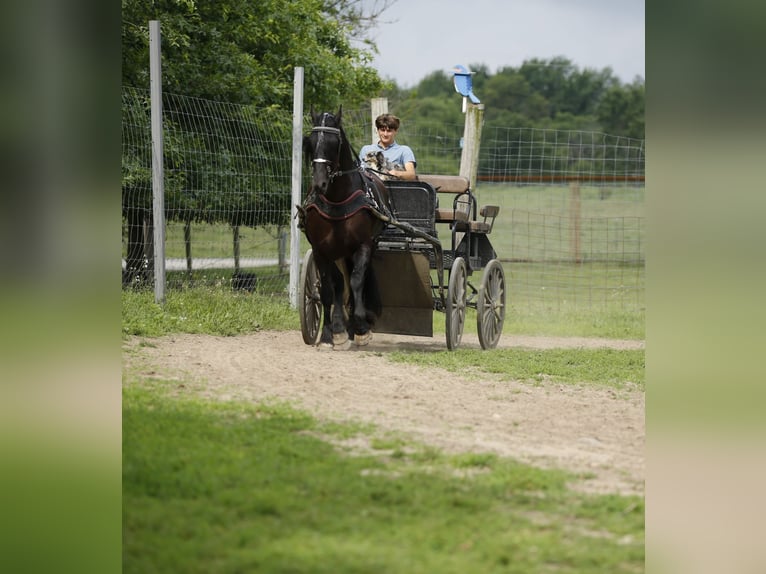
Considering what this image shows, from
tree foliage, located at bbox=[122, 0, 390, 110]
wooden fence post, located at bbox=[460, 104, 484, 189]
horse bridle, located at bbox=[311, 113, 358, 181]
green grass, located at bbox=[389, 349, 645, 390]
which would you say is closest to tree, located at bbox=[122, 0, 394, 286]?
tree foliage, located at bbox=[122, 0, 390, 110]

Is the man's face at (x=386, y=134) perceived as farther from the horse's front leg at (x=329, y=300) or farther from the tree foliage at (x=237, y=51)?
the tree foliage at (x=237, y=51)

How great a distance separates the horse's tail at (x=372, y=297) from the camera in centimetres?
804

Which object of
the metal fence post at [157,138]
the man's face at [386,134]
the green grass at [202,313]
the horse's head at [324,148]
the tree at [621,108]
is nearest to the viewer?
the horse's head at [324,148]

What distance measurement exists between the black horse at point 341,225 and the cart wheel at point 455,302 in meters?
0.54

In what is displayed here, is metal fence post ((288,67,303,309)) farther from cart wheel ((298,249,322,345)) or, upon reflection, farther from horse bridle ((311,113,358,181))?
horse bridle ((311,113,358,181))

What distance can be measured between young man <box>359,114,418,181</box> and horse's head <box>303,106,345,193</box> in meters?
1.01

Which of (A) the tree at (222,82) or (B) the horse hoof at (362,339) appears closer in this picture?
(B) the horse hoof at (362,339)

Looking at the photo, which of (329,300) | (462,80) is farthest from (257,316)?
(462,80)

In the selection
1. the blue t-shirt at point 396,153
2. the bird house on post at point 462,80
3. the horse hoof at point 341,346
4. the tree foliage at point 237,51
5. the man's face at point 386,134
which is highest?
the tree foliage at point 237,51

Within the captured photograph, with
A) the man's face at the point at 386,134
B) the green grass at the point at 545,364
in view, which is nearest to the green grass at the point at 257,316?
the green grass at the point at 545,364

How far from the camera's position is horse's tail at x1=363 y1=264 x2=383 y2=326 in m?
8.04
